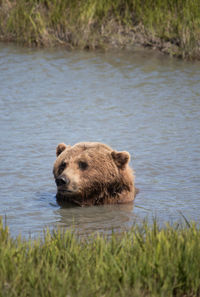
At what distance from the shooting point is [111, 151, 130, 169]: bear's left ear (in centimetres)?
672

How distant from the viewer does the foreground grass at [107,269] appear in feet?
11.9

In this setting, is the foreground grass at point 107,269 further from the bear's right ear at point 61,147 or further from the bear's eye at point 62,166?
the bear's right ear at point 61,147

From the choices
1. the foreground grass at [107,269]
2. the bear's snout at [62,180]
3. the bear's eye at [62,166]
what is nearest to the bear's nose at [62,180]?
the bear's snout at [62,180]

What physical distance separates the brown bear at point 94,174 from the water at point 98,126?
13 cm

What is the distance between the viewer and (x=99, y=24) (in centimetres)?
1578

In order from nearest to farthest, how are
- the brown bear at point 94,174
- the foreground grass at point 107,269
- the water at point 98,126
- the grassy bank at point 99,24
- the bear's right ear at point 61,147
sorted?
1. the foreground grass at point 107,269
2. the water at point 98,126
3. the brown bear at point 94,174
4. the bear's right ear at point 61,147
5. the grassy bank at point 99,24

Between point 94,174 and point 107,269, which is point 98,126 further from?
point 107,269

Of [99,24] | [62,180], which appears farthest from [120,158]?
[99,24]

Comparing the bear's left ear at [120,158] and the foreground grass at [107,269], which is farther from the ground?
the foreground grass at [107,269]

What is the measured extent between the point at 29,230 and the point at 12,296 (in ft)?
→ 6.76

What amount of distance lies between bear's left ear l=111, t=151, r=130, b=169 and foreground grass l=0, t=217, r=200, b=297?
95.0 inches

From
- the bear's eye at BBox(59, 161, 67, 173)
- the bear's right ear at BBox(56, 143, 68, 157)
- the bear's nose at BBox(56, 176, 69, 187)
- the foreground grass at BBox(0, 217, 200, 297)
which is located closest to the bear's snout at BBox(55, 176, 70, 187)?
the bear's nose at BBox(56, 176, 69, 187)

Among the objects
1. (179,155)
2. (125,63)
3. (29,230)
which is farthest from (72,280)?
(125,63)

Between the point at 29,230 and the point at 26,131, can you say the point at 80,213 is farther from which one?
the point at 26,131
